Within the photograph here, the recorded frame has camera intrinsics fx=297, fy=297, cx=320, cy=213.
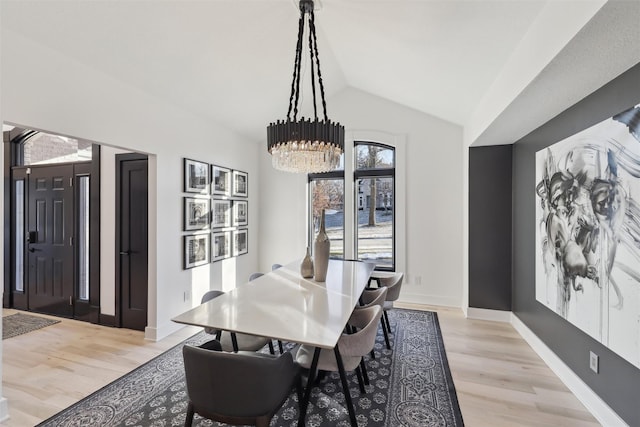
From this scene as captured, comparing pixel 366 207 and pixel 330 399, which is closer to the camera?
pixel 330 399

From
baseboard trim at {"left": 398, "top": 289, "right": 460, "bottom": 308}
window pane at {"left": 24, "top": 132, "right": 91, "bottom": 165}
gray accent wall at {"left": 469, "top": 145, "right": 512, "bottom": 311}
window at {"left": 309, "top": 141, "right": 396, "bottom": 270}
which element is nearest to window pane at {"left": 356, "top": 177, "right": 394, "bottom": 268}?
window at {"left": 309, "top": 141, "right": 396, "bottom": 270}

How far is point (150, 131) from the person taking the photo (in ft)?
10.1

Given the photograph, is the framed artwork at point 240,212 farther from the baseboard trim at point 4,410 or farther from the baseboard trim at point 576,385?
the baseboard trim at point 576,385

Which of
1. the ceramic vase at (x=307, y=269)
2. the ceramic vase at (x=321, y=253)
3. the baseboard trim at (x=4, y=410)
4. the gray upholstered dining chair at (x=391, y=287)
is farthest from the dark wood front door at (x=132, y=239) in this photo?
the gray upholstered dining chair at (x=391, y=287)

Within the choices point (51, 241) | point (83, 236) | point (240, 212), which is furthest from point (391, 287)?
point (51, 241)

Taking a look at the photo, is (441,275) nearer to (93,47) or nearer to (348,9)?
(348,9)

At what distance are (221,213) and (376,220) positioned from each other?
2.38 m

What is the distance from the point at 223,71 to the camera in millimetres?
3178

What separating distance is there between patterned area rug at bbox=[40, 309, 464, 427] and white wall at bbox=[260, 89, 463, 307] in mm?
1661

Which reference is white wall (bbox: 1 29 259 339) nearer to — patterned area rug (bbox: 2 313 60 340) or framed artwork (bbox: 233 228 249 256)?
framed artwork (bbox: 233 228 249 256)

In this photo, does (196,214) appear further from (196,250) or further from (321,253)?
(321,253)

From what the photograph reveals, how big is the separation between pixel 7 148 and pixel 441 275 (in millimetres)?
6429

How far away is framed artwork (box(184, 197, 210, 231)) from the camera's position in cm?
356

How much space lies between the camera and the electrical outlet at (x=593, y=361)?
80.7 inches
